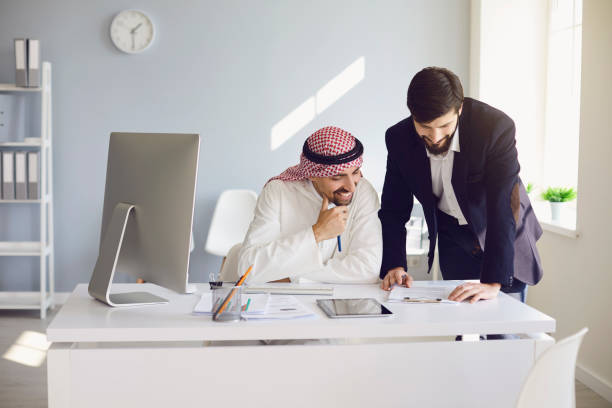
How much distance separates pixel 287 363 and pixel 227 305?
0.22m

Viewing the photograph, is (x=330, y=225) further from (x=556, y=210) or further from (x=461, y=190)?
(x=556, y=210)

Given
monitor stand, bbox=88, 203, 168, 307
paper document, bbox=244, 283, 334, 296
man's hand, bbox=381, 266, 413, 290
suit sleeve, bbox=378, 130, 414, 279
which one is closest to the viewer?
monitor stand, bbox=88, 203, 168, 307

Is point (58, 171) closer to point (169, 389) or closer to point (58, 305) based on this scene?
point (58, 305)

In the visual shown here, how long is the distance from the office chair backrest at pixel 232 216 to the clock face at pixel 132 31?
1264 mm

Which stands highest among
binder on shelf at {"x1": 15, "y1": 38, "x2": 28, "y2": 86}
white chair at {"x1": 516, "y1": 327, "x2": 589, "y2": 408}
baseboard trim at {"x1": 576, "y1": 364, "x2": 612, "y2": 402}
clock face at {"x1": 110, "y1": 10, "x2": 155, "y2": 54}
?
clock face at {"x1": 110, "y1": 10, "x2": 155, "y2": 54}

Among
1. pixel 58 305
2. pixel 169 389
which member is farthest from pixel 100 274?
pixel 58 305

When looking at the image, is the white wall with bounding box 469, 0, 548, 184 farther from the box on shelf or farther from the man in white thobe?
the box on shelf

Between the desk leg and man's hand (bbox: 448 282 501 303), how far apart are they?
106 centimetres

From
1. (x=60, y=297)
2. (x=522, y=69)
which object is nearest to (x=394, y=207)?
(x=522, y=69)

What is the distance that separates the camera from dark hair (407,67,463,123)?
1788 mm

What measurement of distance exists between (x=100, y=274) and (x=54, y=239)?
3.12 metres

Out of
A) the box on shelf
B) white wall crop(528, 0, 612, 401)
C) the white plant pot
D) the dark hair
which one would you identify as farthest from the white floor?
the dark hair

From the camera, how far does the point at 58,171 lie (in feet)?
15.0

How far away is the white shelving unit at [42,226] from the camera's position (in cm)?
423
